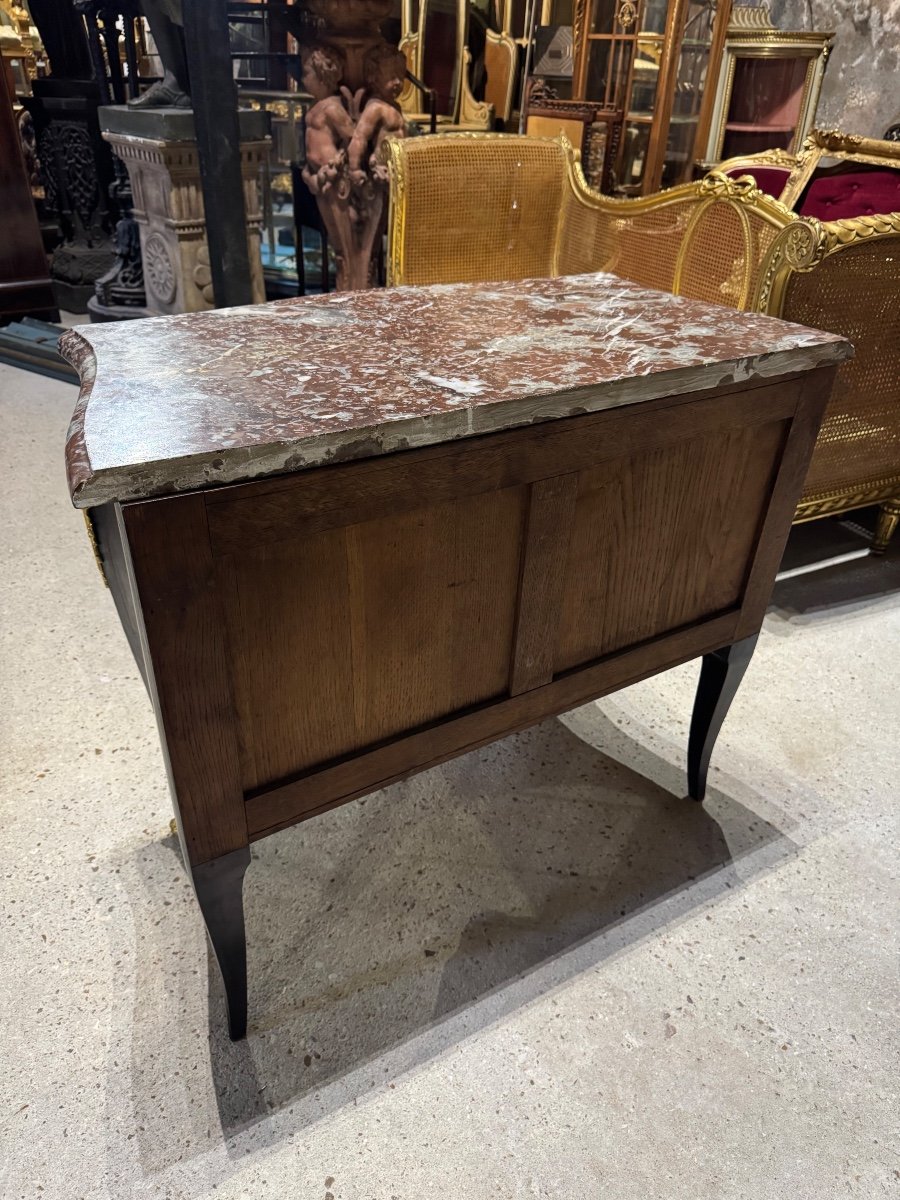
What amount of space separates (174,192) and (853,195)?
7.32ft

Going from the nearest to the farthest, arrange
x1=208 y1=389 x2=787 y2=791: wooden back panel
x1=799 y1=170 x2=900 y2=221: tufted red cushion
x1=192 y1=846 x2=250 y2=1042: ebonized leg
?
1. x1=208 y1=389 x2=787 y2=791: wooden back panel
2. x1=192 y1=846 x2=250 y2=1042: ebonized leg
3. x1=799 y1=170 x2=900 y2=221: tufted red cushion

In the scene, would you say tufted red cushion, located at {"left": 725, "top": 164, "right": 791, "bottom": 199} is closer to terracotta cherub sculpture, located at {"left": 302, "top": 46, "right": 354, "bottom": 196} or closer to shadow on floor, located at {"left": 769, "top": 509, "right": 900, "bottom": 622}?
shadow on floor, located at {"left": 769, "top": 509, "right": 900, "bottom": 622}

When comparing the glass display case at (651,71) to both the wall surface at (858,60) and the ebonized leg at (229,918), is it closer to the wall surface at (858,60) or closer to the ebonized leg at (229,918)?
the wall surface at (858,60)

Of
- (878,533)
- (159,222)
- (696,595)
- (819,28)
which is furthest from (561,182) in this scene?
(819,28)

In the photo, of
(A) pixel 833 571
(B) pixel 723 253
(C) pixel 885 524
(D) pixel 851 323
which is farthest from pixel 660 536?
(C) pixel 885 524

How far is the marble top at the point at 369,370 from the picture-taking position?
2.42 feet

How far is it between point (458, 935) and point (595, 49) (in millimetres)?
3803

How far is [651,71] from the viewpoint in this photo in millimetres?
3643

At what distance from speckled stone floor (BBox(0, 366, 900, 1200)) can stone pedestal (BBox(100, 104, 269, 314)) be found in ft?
6.54

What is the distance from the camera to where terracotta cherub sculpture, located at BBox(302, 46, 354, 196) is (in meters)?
3.02

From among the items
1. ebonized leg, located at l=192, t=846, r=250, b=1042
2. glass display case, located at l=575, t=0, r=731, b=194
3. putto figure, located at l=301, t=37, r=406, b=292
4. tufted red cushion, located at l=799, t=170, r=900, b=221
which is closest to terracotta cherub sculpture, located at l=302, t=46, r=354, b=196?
putto figure, located at l=301, t=37, r=406, b=292

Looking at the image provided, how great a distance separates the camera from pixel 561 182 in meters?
2.55

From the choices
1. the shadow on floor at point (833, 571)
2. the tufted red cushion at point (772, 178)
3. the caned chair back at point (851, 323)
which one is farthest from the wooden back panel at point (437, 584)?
the tufted red cushion at point (772, 178)

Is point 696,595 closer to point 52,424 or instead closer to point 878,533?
point 878,533
